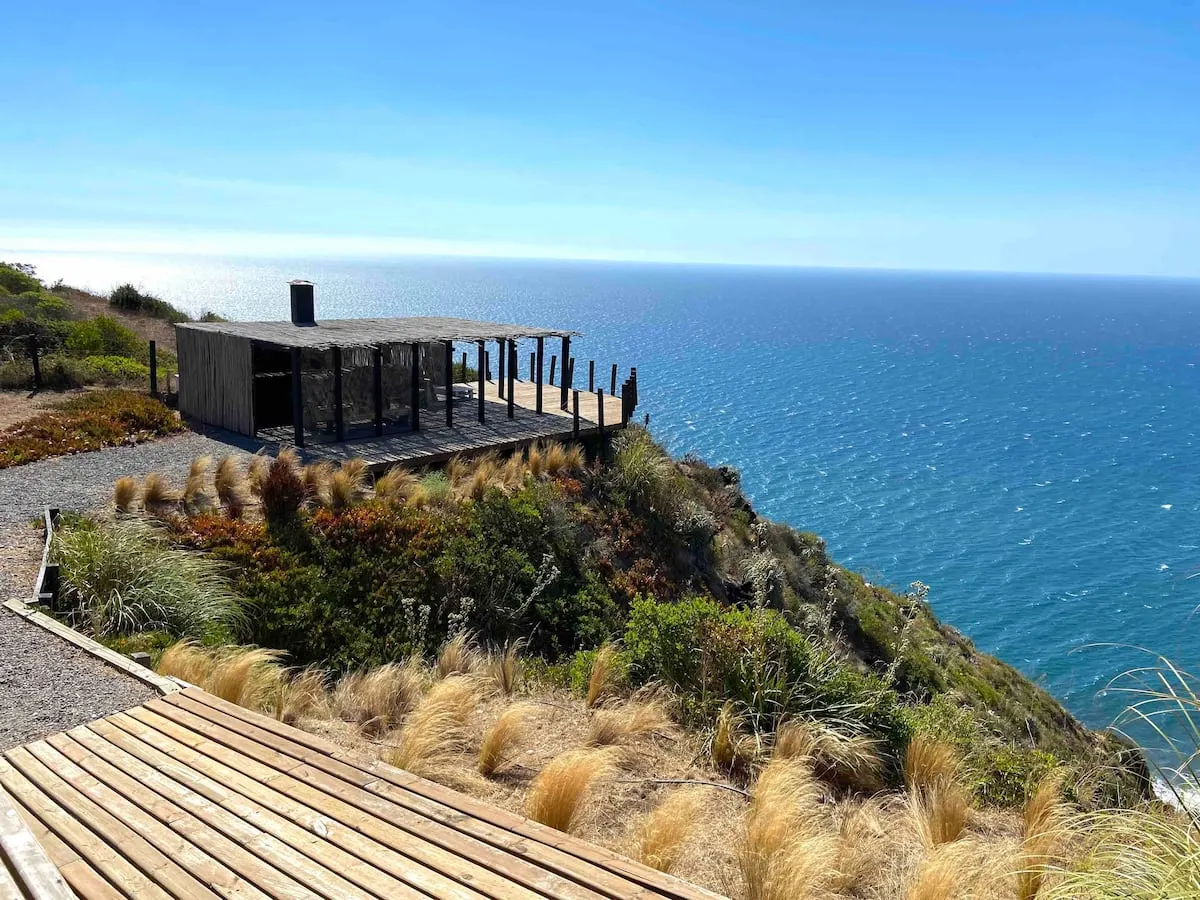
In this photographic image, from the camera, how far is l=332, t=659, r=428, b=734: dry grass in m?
7.30

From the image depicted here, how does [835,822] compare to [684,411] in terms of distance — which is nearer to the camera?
[835,822]

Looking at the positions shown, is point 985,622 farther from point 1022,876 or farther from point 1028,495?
point 1022,876

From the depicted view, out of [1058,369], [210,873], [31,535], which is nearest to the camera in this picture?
[210,873]

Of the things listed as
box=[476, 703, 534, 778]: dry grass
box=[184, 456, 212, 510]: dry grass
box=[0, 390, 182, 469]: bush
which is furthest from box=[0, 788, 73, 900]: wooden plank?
box=[0, 390, 182, 469]: bush

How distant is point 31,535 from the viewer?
11.5 meters

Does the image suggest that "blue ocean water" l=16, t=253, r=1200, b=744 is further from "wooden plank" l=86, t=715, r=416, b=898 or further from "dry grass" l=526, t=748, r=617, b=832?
"wooden plank" l=86, t=715, r=416, b=898

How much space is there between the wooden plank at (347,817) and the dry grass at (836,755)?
333cm

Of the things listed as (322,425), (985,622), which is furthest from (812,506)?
(322,425)

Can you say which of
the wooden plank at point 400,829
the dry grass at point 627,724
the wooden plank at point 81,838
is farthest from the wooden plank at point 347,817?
the dry grass at point 627,724

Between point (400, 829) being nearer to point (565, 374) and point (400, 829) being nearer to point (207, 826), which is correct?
point (207, 826)

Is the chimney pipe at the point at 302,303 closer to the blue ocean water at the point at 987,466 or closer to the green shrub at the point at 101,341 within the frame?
the green shrub at the point at 101,341

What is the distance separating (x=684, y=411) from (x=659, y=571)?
132 feet

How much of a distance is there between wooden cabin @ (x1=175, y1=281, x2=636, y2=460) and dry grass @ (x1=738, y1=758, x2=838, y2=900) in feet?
44.6

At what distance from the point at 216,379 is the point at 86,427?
10.2 feet
